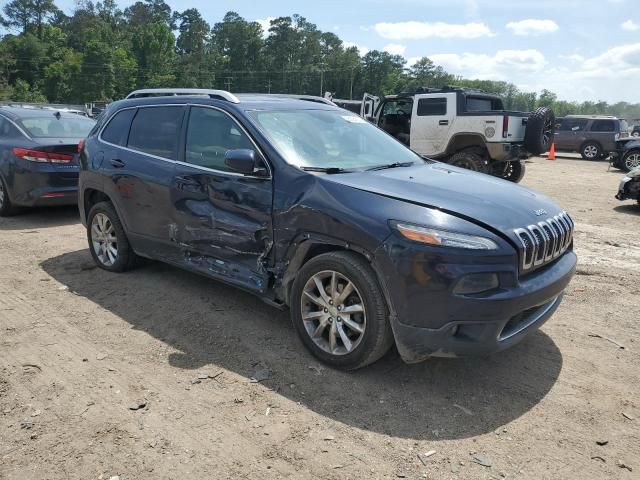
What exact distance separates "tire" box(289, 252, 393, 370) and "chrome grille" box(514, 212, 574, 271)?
0.90 metres

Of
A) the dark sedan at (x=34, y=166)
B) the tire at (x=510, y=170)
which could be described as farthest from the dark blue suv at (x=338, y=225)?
the tire at (x=510, y=170)

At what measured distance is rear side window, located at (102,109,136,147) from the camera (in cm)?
525

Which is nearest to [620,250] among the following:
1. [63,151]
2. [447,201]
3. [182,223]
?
[447,201]

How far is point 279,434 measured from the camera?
295cm

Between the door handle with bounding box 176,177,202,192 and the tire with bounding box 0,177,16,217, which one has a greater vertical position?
the door handle with bounding box 176,177,202,192

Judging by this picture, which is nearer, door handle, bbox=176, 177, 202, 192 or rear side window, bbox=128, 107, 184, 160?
door handle, bbox=176, 177, 202, 192

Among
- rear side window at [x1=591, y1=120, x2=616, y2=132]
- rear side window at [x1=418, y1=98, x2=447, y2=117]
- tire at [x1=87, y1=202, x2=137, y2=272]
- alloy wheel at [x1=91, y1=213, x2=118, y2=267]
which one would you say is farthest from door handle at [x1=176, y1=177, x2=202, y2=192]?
rear side window at [x1=591, y1=120, x2=616, y2=132]

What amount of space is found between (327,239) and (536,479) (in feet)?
5.85

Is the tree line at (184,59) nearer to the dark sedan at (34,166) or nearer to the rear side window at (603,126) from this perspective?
the rear side window at (603,126)

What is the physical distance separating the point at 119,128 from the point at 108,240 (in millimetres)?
1158

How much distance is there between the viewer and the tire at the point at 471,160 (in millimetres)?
11742

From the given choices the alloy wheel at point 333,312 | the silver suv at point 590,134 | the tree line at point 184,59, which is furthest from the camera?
the tree line at point 184,59

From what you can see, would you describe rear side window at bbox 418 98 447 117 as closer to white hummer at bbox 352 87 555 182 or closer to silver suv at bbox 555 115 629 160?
white hummer at bbox 352 87 555 182

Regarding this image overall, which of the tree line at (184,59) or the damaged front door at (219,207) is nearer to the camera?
the damaged front door at (219,207)
